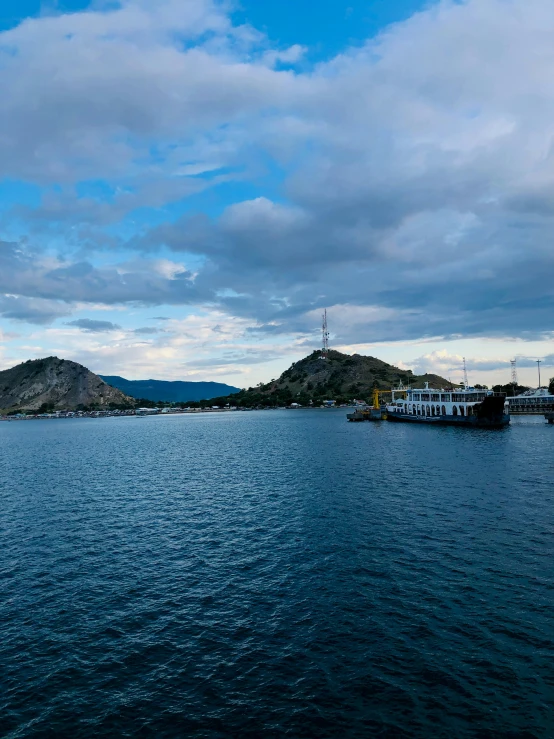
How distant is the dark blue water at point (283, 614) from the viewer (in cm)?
2411

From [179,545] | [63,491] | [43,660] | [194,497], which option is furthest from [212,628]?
[63,491]

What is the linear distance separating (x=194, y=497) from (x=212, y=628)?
45365mm

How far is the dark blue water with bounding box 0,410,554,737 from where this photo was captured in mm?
24109

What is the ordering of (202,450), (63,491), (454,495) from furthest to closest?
(202,450)
(63,491)
(454,495)

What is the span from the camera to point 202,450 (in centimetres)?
15162

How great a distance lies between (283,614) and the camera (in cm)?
3428

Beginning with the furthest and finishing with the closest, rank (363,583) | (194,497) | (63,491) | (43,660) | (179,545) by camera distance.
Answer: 1. (63,491)
2. (194,497)
3. (179,545)
4. (363,583)
5. (43,660)

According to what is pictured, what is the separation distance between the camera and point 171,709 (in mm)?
24578

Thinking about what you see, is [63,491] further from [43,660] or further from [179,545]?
[43,660]

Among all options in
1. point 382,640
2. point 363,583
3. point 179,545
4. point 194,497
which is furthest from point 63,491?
point 382,640

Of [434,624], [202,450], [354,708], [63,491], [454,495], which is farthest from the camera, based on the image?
[202,450]

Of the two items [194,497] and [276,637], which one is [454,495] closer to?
[194,497]

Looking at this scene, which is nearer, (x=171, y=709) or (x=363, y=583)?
(x=171, y=709)

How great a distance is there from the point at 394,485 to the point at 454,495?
37.8 ft
